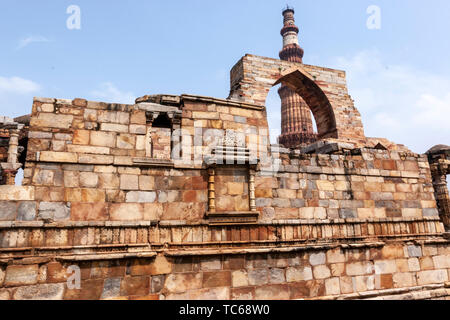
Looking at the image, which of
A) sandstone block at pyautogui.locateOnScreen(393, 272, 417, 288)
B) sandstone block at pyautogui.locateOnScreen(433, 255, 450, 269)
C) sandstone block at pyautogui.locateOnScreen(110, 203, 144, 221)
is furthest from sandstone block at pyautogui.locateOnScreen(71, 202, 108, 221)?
sandstone block at pyautogui.locateOnScreen(433, 255, 450, 269)

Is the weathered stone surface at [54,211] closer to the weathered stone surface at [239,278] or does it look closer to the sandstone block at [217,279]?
the sandstone block at [217,279]

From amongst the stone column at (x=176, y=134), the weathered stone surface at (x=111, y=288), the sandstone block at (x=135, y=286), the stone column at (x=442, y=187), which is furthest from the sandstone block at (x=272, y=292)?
the stone column at (x=442, y=187)

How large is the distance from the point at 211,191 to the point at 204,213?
0.40 m

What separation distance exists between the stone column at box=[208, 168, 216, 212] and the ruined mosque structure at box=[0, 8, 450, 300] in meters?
0.03

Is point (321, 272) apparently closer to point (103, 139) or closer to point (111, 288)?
point (111, 288)

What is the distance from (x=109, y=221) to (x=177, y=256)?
3.91 ft

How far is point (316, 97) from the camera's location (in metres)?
13.3

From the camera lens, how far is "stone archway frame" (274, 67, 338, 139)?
12.8 m

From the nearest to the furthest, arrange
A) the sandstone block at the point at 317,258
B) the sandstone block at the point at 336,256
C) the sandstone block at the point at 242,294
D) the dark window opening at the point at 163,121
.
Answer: the sandstone block at the point at 242,294 < the dark window opening at the point at 163,121 < the sandstone block at the point at 317,258 < the sandstone block at the point at 336,256

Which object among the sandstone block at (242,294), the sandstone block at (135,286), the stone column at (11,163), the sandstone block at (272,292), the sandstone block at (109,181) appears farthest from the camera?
the stone column at (11,163)

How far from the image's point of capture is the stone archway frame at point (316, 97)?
41.9ft

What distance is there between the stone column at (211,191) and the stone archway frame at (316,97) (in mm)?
8230
